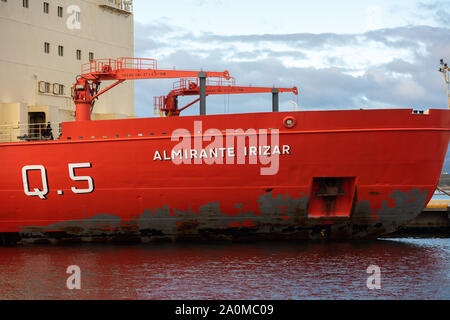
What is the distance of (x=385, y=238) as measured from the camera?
18734mm

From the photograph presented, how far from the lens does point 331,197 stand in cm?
1530

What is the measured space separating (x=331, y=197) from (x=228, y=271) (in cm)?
371

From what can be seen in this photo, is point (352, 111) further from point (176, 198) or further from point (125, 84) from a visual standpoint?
point (125, 84)

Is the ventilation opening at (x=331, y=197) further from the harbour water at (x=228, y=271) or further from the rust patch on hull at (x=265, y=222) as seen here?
the harbour water at (x=228, y=271)

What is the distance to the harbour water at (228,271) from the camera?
11430 mm

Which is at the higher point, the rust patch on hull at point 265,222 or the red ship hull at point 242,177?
the red ship hull at point 242,177

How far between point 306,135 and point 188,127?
2826 mm

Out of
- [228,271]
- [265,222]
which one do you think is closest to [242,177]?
[265,222]

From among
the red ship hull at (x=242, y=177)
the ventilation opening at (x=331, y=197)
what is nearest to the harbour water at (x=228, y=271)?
the red ship hull at (x=242, y=177)

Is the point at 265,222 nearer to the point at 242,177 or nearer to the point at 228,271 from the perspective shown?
the point at 242,177

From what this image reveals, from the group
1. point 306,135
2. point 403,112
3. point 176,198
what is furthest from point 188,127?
point 403,112

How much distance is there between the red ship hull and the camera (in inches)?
587

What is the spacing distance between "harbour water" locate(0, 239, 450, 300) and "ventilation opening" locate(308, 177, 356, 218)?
34.1 inches

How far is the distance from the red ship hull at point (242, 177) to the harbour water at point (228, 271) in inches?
23.3
